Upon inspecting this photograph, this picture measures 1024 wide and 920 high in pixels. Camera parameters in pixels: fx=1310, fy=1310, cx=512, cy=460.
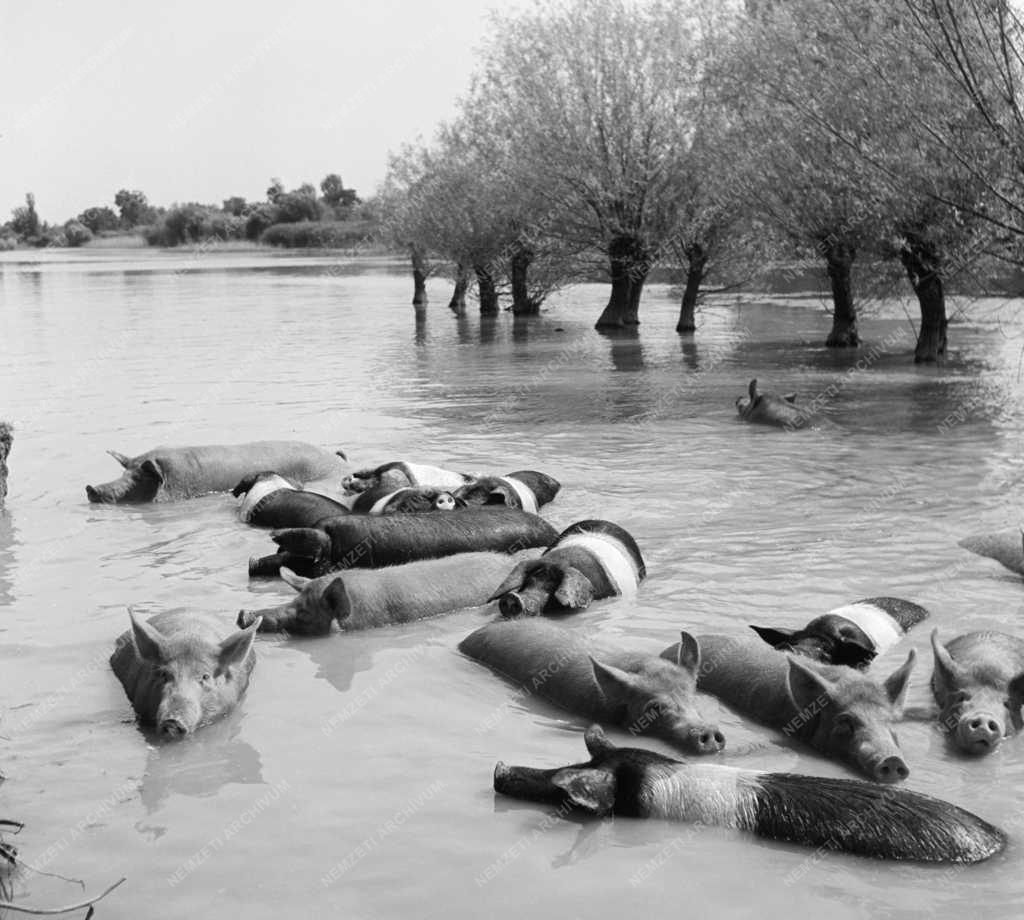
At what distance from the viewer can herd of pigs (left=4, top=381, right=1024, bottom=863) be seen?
531 cm

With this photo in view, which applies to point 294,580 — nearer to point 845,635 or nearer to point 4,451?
point 845,635

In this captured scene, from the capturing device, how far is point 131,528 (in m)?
11.2

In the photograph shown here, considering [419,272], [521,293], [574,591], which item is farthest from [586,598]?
[419,272]

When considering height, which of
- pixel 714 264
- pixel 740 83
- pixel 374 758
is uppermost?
pixel 740 83

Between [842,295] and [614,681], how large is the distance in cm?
2044

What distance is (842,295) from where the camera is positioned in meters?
25.6

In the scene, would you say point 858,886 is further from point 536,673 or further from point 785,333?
point 785,333

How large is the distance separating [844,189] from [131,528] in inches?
494

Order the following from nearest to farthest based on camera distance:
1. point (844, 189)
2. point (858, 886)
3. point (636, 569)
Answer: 1. point (858, 886)
2. point (636, 569)
3. point (844, 189)

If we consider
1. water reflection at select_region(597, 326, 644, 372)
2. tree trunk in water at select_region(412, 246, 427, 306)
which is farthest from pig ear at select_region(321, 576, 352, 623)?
tree trunk in water at select_region(412, 246, 427, 306)

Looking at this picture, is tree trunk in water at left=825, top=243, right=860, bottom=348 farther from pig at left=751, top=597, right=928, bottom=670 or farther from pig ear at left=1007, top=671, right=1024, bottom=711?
pig ear at left=1007, top=671, right=1024, bottom=711

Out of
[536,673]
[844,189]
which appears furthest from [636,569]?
[844,189]

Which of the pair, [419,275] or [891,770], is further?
[419,275]

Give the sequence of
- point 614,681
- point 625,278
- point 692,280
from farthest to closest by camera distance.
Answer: point 625,278
point 692,280
point 614,681
